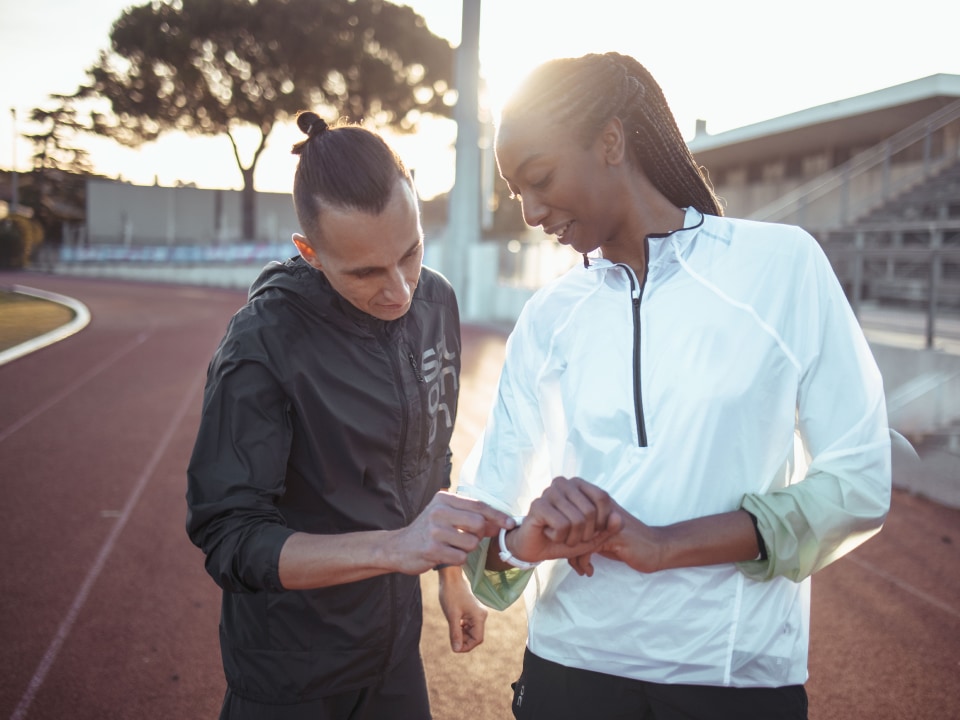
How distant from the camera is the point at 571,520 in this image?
138 cm

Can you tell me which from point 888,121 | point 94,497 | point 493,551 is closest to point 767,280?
point 493,551

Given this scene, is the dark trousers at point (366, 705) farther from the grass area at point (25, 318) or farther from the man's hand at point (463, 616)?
the grass area at point (25, 318)

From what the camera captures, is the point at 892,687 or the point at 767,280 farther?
the point at 892,687

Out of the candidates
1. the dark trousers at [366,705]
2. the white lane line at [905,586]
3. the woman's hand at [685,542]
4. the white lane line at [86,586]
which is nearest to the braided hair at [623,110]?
the woman's hand at [685,542]

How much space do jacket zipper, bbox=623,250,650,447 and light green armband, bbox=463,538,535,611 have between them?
0.39 metres

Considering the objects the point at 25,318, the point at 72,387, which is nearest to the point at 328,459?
the point at 25,318

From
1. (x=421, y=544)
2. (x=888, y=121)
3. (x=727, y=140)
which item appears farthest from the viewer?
(x=727, y=140)

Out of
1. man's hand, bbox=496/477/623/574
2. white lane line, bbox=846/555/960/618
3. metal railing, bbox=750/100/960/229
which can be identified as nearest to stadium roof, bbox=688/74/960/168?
metal railing, bbox=750/100/960/229

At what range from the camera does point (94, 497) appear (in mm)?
6500

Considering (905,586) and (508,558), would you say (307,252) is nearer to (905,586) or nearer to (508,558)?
(508,558)

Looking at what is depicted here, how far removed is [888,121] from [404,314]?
18585mm

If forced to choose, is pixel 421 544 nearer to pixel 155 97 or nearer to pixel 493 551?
pixel 493 551

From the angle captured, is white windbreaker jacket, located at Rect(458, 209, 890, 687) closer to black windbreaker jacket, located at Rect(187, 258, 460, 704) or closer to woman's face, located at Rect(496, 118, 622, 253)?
woman's face, located at Rect(496, 118, 622, 253)

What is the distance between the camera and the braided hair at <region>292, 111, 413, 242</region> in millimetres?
1688
